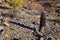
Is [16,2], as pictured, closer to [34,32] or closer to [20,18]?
[20,18]

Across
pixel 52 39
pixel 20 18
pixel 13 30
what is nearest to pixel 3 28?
pixel 13 30

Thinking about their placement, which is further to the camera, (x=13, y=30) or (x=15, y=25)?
(x=15, y=25)

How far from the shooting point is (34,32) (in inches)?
567

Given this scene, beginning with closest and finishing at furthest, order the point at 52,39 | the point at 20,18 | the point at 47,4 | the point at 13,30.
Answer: the point at 52,39
the point at 13,30
the point at 20,18
the point at 47,4

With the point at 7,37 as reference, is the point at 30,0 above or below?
below

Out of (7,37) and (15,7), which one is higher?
(7,37)

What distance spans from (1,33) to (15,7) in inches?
370

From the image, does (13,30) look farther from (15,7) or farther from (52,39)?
(15,7)

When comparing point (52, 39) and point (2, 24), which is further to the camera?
point (2, 24)

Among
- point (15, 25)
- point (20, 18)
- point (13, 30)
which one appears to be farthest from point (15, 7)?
point (13, 30)

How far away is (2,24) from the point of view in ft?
50.2

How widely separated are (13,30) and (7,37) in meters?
1.98

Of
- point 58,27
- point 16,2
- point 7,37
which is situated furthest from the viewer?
point 16,2

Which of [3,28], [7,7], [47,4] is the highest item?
[3,28]
